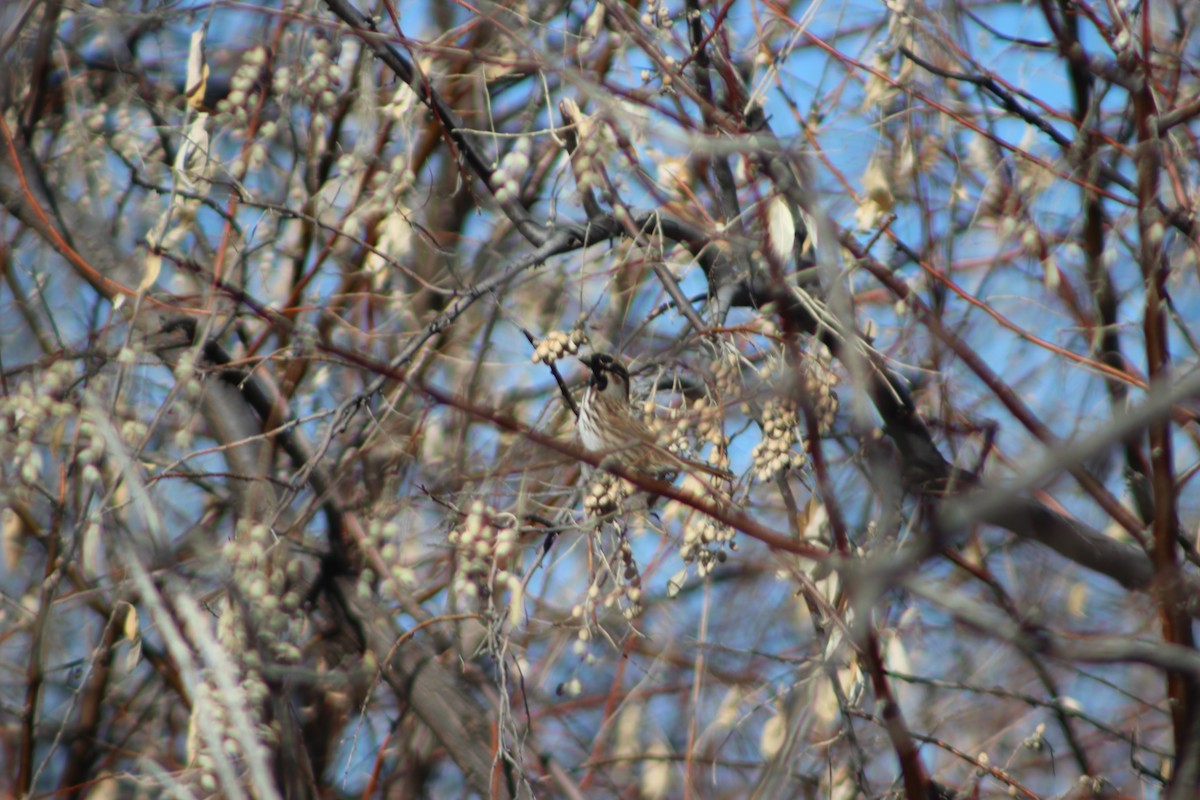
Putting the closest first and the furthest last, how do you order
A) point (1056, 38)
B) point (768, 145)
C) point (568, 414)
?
point (768, 145)
point (1056, 38)
point (568, 414)

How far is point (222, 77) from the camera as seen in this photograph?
4.69m

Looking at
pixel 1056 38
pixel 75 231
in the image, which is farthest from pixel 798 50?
pixel 75 231

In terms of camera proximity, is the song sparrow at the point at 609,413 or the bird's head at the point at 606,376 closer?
the song sparrow at the point at 609,413

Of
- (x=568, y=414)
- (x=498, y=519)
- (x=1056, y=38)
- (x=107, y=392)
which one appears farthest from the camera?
(x=568, y=414)

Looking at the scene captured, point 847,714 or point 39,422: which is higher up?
point 39,422

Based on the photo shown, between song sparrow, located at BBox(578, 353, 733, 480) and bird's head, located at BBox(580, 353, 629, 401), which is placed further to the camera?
bird's head, located at BBox(580, 353, 629, 401)

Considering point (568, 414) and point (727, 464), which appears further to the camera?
point (568, 414)

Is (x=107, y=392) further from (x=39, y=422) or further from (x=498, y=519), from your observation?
(x=498, y=519)

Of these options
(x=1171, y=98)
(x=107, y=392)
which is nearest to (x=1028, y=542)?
(x=1171, y=98)

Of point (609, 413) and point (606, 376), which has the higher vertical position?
point (606, 376)

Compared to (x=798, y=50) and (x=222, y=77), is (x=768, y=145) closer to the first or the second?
(x=798, y=50)

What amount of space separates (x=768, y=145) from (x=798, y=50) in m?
2.50

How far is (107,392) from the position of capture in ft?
8.34

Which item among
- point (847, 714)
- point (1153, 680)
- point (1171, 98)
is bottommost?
point (847, 714)
